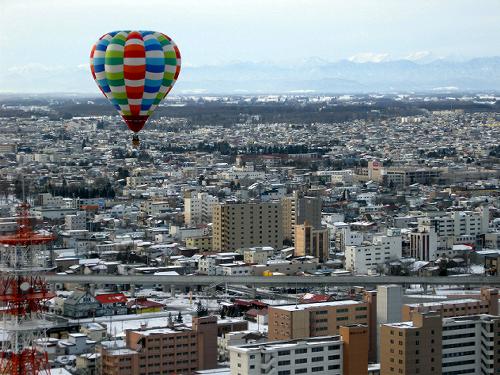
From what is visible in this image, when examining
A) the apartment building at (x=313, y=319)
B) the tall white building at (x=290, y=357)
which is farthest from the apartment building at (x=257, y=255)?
the tall white building at (x=290, y=357)

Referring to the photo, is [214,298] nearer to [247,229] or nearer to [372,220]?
[247,229]

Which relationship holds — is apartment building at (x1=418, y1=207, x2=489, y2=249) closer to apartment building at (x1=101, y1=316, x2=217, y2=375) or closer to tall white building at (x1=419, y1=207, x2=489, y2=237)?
tall white building at (x1=419, y1=207, x2=489, y2=237)

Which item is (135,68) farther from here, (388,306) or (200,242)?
(200,242)

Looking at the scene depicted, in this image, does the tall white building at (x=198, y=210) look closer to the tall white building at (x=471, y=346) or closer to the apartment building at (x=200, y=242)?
the apartment building at (x=200, y=242)

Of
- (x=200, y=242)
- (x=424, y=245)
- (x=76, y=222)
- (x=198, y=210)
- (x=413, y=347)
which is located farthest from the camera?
(x=198, y=210)

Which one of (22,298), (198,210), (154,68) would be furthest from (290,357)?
(198,210)

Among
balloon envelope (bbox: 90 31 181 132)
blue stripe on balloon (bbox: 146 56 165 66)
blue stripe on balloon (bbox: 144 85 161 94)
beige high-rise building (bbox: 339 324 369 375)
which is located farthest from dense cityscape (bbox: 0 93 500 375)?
blue stripe on balloon (bbox: 146 56 165 66)

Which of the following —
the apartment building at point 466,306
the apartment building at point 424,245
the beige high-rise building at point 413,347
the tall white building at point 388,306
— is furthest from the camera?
the apartment building at point 424,245
